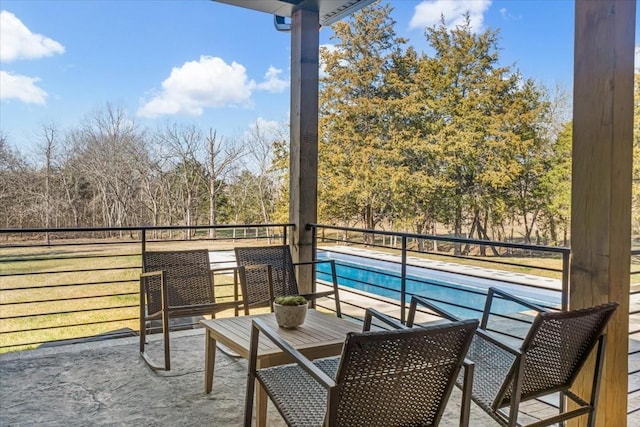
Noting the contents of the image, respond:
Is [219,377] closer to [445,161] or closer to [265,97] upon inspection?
[445,161]

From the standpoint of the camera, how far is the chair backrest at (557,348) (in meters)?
1.69

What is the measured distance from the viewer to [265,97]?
1491 centimetres

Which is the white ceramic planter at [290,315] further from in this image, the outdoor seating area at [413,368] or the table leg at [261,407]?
the table leg at [261,407]

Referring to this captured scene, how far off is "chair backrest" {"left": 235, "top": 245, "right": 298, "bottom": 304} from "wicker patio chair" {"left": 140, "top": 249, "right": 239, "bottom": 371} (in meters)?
0.28

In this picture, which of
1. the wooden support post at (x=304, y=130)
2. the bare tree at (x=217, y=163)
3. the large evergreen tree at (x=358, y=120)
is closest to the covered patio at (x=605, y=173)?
the wooden support post at (x=304, y=130)

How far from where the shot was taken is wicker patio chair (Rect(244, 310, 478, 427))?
1.45 meters

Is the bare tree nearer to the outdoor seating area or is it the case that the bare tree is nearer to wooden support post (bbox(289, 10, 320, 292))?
wooden support post (bbox(289, 10, 320, 292))

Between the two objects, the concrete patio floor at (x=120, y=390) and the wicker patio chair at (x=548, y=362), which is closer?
the wicker patio chair at (x=548, y=362)

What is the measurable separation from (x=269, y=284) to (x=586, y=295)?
6.68ft

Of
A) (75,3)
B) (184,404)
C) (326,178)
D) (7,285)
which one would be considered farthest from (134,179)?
(184,404)

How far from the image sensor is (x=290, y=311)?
2.50 m

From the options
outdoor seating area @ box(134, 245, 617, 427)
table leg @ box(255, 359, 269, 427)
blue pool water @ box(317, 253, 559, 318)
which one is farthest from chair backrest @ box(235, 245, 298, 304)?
blue pool water @ box(317, 253, 559, 318)

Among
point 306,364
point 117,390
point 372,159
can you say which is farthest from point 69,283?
point 306,364

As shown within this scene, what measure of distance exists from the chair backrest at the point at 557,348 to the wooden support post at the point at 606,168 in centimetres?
22
